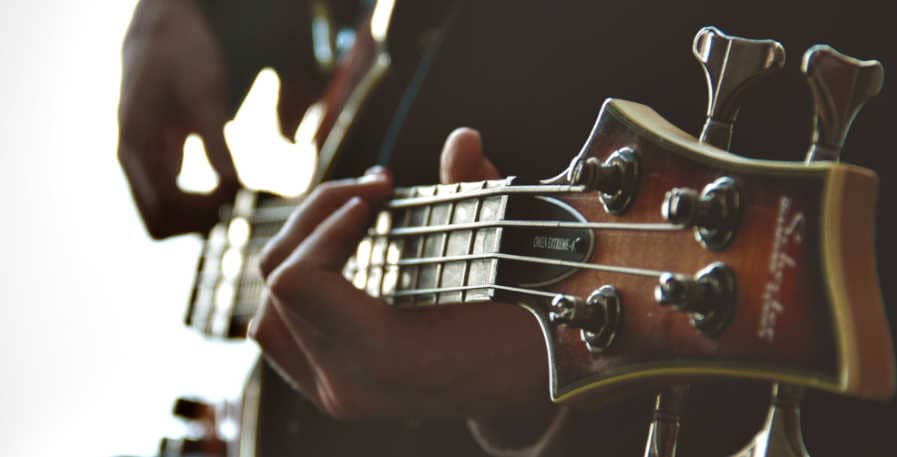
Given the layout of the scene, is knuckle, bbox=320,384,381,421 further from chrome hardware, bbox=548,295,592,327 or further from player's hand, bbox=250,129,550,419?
chrome hardware, bbox=548,295,592,327

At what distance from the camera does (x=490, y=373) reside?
70 centimetres

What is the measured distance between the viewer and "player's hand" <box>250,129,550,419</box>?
692 millimetres

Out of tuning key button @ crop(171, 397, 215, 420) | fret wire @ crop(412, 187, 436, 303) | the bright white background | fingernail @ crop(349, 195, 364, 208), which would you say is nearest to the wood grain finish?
fret wire @ crop(412, 187, 436, 303)

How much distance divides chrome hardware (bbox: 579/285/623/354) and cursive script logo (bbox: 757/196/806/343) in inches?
4.1

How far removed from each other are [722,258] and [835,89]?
0.27 ft

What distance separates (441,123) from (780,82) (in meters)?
0.38

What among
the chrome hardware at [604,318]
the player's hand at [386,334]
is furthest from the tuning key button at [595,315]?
the player's hand at [386,334]

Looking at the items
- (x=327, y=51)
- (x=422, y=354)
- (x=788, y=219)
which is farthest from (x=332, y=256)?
(x=327, y=51)

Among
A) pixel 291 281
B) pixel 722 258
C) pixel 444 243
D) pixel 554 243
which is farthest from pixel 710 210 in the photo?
pixel 291 281

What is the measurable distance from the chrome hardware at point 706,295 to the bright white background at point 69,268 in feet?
7.45

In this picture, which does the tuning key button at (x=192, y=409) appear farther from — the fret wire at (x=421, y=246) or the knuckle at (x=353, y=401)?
the fret wire at (x=421, y=246)

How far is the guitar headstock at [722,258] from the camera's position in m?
0.32

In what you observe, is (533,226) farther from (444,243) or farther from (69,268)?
(69,268)

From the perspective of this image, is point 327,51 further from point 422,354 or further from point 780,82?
point 780,82
